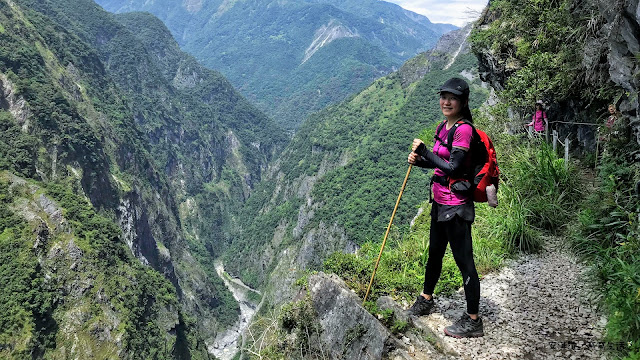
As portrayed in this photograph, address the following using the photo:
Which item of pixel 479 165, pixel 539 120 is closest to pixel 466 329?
pixel 479 165

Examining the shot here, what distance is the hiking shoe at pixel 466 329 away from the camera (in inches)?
165

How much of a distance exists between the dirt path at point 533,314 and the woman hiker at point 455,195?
29cm

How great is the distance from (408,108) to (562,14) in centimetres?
9645

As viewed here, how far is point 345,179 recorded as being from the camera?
9512 cm

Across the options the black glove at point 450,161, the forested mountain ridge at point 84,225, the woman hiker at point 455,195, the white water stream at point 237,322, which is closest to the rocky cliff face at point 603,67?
the woman hiker at point 455,195

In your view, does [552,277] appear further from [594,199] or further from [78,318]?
[78,318]

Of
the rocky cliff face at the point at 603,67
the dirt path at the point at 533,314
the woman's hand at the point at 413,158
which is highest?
the rocky cliff face at the point at 603,67

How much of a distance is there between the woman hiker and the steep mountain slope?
57583 mm

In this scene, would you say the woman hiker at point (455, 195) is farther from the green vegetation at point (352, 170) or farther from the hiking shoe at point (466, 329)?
the green vegetation at point (352, 170)

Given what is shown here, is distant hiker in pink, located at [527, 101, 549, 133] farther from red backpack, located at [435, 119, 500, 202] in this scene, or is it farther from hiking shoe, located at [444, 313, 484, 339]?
hiking shoe, located at [444, 313, 484, 339]

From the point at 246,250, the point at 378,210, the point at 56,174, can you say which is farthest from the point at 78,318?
the point at 246,250

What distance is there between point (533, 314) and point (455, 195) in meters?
1.79

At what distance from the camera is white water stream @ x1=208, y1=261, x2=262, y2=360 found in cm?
8040

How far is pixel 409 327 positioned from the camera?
14.0 ft
